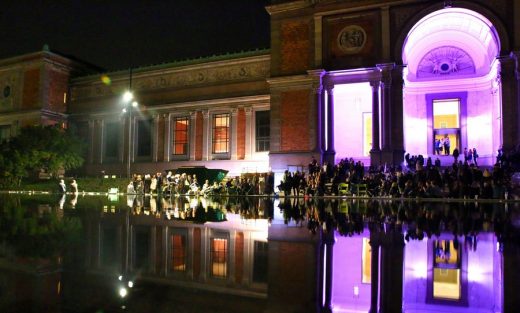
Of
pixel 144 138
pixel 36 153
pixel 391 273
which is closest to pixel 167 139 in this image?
pixel 144 138

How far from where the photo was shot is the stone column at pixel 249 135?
105ft

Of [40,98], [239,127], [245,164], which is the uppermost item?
[40,98]

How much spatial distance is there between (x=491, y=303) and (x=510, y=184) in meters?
17.5

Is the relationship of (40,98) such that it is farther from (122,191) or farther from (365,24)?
(365,24)

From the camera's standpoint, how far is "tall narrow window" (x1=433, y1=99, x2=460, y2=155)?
2833cm

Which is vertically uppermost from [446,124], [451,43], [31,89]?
[451,43]

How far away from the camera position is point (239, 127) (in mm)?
32594

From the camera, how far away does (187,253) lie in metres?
4.89

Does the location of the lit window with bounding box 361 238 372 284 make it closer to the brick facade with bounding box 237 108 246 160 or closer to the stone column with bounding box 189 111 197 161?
the brick facade with bounding box 237 108 246 160

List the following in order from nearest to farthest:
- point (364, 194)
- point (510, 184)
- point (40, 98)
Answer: point (510, 184), point (364, 194), point (40, 98)

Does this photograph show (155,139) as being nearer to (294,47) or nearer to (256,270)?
(294,47)

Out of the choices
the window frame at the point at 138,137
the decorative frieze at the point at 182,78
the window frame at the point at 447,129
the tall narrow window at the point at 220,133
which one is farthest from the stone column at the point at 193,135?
the window frame at the point at 447,129

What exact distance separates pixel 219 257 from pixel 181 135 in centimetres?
3120

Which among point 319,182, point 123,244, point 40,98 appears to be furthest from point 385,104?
point 40,98
